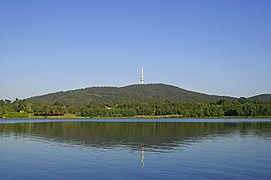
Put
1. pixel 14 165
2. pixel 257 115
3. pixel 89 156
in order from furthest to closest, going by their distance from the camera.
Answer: pixel 257 115 < pixel 89 156 < pixel 14 165

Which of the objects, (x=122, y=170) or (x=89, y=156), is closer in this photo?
(x=122, y=170)

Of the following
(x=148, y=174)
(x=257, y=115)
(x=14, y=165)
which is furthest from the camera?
(x=257, y=115)

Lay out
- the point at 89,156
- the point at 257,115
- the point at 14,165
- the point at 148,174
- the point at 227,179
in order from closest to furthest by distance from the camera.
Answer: the point at 227,179 → the point at 148,174 → the point at 14,165 → the point at 89,156 → the point at 257,115

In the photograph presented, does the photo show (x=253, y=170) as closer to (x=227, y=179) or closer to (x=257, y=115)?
(x=227, y=179)

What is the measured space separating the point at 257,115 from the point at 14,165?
163 m

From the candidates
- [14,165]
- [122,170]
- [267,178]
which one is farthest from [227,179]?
[14,165]

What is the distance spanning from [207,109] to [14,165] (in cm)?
16552

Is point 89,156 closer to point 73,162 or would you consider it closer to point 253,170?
point 73,162

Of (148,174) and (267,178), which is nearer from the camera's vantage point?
(267,178)

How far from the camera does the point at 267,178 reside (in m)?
25.1

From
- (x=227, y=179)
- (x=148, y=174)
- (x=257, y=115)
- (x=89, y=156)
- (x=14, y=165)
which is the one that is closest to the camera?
(x=227, y=179)

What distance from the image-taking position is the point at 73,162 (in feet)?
107

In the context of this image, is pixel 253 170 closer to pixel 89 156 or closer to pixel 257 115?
pixel 89 156

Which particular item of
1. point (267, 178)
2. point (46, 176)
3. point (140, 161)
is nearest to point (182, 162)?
point (140, 161)
